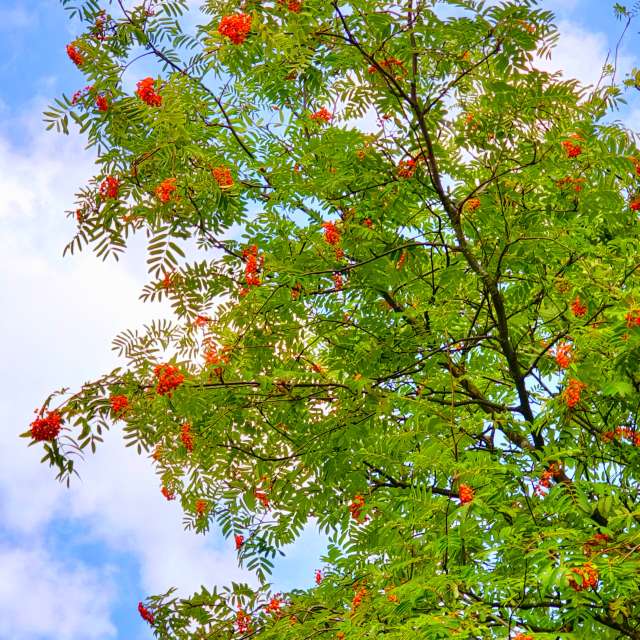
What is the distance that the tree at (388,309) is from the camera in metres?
4.38

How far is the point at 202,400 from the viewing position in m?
5.11

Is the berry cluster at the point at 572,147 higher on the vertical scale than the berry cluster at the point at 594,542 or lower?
higher

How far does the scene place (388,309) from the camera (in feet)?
18.7

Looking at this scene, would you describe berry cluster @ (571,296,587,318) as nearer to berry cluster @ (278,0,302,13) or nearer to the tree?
the tree

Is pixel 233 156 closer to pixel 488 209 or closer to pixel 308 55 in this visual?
pixel 308 55

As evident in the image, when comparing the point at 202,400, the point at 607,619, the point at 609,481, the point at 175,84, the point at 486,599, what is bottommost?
Result: the point at 607,619

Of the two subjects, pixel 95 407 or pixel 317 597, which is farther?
pixel 317 597

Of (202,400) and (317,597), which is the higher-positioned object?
(202,400)

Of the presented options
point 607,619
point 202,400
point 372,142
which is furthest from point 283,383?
point 607,619

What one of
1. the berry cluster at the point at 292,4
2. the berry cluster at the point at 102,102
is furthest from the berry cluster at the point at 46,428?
the berry cluster at the point at 292,4

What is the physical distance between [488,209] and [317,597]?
3.32 metres

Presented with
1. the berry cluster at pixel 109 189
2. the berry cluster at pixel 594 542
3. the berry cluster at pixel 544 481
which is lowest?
the berry cluster at pixel 594 542

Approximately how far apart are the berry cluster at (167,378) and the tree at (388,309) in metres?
0.01

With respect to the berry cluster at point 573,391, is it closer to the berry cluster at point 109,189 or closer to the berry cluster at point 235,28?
the berry cluster at point 235,28
